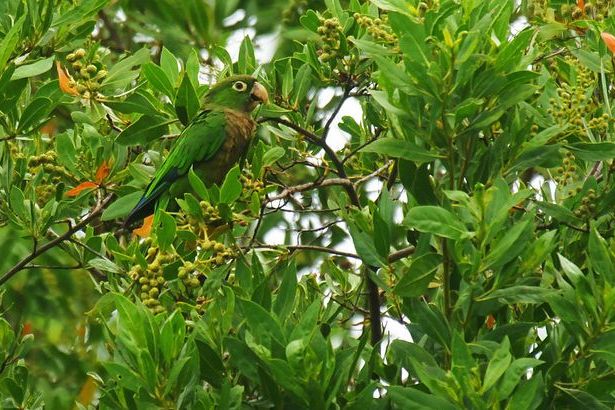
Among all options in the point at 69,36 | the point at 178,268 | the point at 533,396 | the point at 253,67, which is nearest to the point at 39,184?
the point at 69,36

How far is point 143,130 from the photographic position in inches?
164

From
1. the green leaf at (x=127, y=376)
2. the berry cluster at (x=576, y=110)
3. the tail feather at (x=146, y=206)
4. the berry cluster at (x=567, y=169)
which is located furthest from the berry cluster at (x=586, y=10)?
the green leaf at (x=127, y=376)

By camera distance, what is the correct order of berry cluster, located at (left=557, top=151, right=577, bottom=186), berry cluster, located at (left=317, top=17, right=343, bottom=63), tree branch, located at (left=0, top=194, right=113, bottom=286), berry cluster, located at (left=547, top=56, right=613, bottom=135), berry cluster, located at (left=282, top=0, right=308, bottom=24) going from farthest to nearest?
berry cluster, located at (left=282, top=0, right=308, bottom=24) → tree branch, located at (left=0, top=194, right=113, bottom=286) → berry cluster, located at (left=317, top=17, right=343, bottom=63) → berry cluster, located at (left=557, top=151, right=577, bottom=186) → berry cluster, located at (left=547, top=56, right=613, bottom=135)

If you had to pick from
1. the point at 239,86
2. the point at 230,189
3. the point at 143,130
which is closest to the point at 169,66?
the point at 143,130

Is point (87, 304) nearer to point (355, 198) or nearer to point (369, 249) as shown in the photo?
point (355, 198)

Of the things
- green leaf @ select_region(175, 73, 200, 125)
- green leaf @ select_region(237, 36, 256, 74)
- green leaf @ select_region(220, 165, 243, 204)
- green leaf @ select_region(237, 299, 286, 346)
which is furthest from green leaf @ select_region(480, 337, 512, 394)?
green leaf @ select_region(237, 36, 256, 74)

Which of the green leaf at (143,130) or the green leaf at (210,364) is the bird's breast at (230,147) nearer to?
the green leaf at (143,130)

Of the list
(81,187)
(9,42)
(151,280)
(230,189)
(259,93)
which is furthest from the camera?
(259,93)

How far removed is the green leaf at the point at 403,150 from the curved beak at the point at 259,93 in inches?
48.3

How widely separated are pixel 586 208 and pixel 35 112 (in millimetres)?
1972

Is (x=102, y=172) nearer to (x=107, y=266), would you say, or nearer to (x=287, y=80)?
(x=107, y=266)

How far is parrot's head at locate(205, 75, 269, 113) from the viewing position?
477cm

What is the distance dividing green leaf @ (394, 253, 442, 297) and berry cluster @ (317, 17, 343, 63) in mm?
1275

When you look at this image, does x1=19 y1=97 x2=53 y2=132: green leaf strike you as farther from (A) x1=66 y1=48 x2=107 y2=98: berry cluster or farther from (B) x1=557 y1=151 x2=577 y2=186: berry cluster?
(B) x1=557 y1=151 x2=577 y2=186: berry cluster
